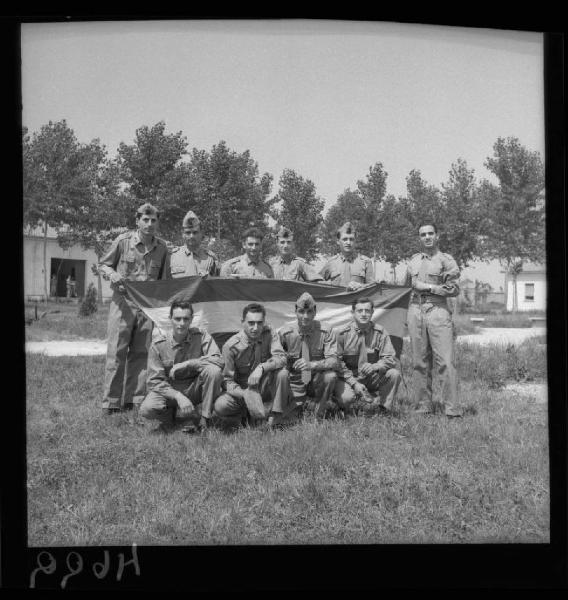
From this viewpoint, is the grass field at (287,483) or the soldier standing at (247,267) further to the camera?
the soldier standing at (247,267)

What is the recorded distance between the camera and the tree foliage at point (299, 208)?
4.34m

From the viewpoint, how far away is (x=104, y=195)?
4789 mm

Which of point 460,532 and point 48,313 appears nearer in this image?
point 460,532

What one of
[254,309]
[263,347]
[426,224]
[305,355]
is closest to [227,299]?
[254,309]

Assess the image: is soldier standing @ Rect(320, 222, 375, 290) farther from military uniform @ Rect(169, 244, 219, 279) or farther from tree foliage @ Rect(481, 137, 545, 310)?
tree foliage @ Rect(481, 137, 545, 310)

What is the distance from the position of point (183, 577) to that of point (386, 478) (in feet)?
4.38

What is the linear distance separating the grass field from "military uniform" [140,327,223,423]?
0.27 meters

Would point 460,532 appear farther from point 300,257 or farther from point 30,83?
point 30,83

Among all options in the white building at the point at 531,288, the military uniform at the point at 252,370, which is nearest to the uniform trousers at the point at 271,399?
the military uniform at the point at 252,370

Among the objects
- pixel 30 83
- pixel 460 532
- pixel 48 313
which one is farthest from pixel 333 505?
pixel 30 83

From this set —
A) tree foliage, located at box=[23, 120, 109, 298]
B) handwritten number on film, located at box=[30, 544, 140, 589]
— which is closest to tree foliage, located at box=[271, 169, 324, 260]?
tree foliage, located at box=[23, 120, 109, 298]

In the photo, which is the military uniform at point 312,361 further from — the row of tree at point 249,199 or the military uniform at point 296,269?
the row of tree at point 249,199

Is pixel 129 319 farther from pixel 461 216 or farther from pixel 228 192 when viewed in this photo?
pixel 461 216

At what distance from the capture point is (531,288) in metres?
3.90
